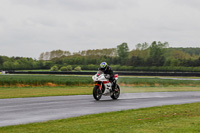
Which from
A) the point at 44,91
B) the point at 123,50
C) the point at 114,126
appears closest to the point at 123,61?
the point at 123,50

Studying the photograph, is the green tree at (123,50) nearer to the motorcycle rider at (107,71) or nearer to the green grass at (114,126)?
the motorcycle rider at (107,71)

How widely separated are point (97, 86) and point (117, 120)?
8146mm

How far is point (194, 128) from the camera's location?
921cm

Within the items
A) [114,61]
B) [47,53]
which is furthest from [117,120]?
[47,53]

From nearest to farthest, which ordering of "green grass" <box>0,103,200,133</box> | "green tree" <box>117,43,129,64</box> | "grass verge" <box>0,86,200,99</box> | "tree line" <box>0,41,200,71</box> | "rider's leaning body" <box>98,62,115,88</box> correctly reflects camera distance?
"green grass" <box>0,103,200,133</box> → "rider's leaning body" <box>98,62,115,88</box> → "grass verge" <box>0,86,200,99</box> → "tree line" <box>0,41,200,71</box> → "green tree" <box>117,43,129,64</box>

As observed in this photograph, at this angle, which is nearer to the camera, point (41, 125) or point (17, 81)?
point (41, 125)

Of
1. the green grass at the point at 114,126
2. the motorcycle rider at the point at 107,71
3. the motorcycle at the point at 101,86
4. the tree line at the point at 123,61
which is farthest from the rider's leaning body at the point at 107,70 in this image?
the tree line at the point at 123,61

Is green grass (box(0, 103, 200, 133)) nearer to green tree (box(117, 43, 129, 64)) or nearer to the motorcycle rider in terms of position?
the motorcycle rider

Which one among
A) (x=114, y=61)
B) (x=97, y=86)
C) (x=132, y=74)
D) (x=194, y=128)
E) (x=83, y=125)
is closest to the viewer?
(x=194, y=128)

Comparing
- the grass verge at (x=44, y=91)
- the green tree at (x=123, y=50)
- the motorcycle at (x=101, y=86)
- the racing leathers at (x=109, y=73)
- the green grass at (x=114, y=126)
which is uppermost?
the green tree at (x=123, y=50)

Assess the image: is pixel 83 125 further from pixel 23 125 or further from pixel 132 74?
pixel 132 74

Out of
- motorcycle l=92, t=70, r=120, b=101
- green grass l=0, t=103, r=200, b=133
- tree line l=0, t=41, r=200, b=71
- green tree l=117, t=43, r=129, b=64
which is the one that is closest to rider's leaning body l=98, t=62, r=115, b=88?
motorcycle l=92, t=70, r=120, b=101

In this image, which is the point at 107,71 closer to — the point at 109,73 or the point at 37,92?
the point at 109,73

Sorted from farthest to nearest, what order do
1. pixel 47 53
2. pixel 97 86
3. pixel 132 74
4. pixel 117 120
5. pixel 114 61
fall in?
pixel 47 53, pixel 114 61, pixel 132 74, pixel 97 86, pixel 117 120
